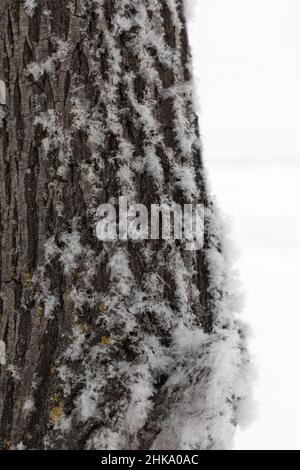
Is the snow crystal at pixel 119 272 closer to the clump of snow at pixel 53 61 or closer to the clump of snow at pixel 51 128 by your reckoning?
the clump of snow at pixel 51 128

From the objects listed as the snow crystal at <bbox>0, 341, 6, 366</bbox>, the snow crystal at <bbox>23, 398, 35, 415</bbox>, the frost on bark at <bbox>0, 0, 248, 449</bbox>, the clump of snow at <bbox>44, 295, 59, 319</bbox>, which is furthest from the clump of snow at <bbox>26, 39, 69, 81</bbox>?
the snow crystal at <bbox>23, 398, 35, 415</bbox>

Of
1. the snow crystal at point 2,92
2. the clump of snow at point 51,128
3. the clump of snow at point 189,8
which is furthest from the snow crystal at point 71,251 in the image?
the clump of snow at point 189,8

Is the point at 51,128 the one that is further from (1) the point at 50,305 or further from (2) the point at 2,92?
(1) the point at 50,305

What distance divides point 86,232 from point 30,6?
1.92 ft

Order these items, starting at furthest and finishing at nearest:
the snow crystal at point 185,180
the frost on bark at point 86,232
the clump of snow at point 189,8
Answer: the clump of snow at point 189,8
the snow crystal at point 185,180
the frost on bark at point 86,232

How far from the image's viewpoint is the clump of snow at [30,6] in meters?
1.45

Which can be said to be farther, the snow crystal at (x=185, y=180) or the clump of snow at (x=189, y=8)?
the clump of snow at (x=189, y=8)

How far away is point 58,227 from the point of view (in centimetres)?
144

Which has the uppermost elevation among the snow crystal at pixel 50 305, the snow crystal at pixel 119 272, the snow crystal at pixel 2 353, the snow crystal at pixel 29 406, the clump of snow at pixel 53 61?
the clump of snow at pixel 53 61

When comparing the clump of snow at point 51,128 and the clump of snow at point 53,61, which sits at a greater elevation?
the clump of snow at point 53,61

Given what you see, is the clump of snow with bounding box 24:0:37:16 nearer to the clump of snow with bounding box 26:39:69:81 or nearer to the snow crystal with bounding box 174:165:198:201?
A: the clump of snow with bounding box 26:39:69:81

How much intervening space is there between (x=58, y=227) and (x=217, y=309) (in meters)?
0.48

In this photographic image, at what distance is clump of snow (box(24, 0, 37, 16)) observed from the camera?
145 cm

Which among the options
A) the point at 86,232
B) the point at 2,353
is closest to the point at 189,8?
the point at 86,232
